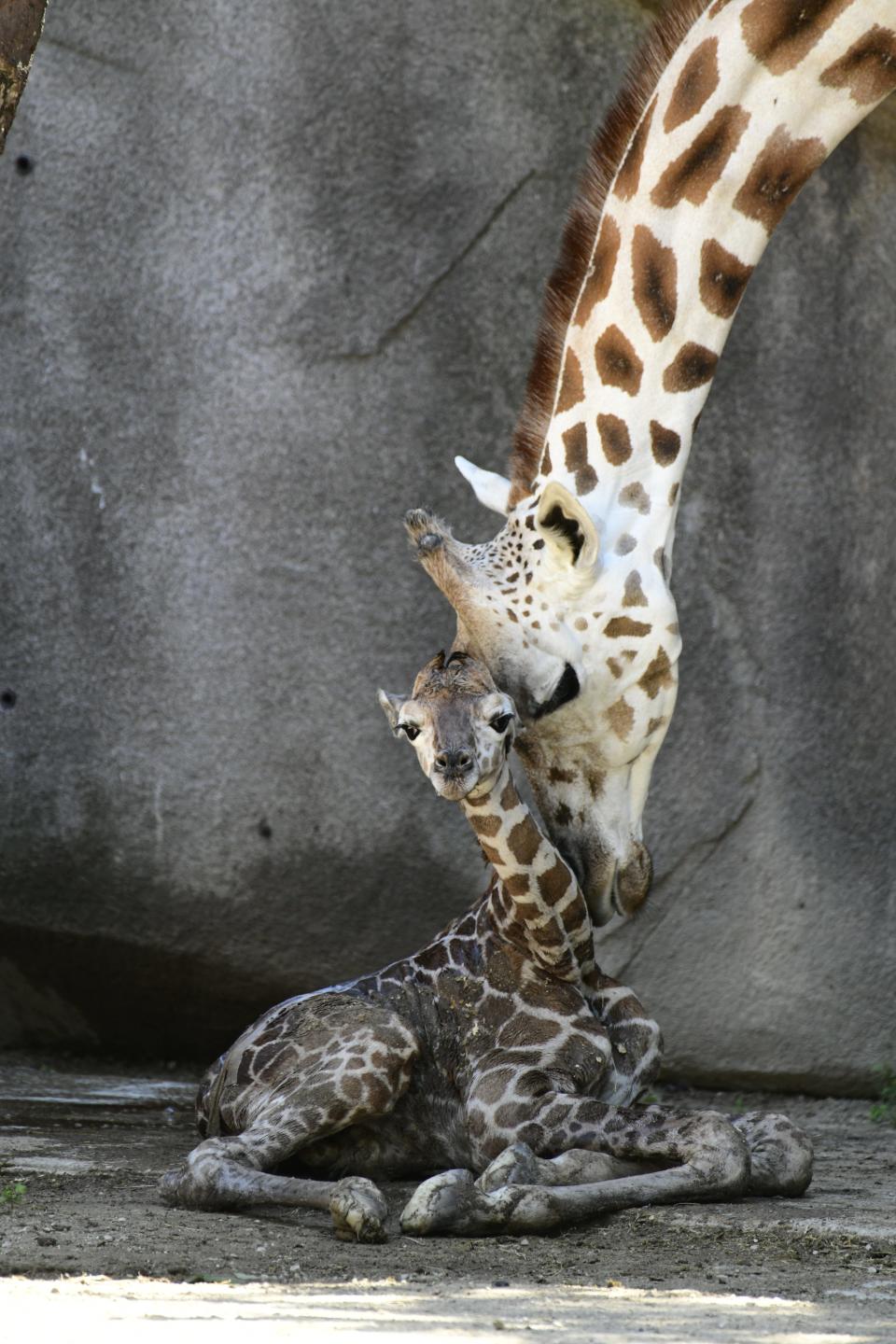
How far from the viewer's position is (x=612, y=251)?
4887mm

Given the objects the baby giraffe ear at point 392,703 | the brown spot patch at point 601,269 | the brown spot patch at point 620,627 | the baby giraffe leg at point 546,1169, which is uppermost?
the brown spot patch at point 601,269

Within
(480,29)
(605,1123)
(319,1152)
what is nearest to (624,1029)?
(605,1123)

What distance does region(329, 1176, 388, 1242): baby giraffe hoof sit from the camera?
3.58 meters

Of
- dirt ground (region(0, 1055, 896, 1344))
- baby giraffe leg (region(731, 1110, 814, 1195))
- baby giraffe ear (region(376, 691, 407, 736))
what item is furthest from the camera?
baby giraffe ear (region(376, 691, 407, 736))

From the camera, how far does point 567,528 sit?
15.2ft

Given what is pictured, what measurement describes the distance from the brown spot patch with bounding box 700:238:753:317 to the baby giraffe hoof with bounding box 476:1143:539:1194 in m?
2.34

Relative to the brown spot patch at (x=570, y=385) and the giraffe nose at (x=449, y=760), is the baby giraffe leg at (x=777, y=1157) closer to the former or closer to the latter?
the giraffe nose at (x=449, y=760)

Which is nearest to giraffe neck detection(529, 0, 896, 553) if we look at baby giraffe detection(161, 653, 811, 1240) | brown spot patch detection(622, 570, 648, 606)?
brown spot patch detection(622, 570, 648, 606)

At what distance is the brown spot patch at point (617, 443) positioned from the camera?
482 centimetres

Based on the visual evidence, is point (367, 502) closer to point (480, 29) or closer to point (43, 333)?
point (43, 333)

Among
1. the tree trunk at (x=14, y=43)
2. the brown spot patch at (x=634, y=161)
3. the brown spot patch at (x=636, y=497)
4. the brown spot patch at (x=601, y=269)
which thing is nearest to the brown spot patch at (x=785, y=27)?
the brown spot patch at (x=634, y=161)

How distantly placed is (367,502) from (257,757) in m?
1.02

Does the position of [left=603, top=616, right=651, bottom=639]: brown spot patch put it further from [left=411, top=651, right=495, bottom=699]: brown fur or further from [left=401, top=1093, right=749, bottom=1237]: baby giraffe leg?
[left=401, top=1093, right=749, bottom=1237]: baby giraffe leg

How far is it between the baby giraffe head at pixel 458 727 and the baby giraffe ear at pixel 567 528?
1.61 ft
